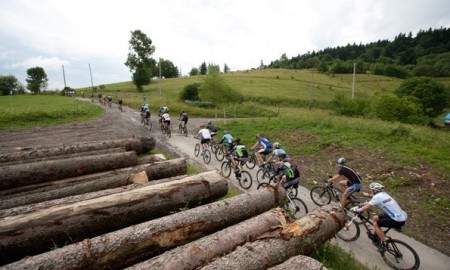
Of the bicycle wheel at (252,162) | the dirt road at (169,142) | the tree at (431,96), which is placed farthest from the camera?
the tree at (431,96)

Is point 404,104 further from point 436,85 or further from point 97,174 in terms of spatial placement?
point 97,174

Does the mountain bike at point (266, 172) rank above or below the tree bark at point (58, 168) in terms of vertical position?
below

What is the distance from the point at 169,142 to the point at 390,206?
15.1m

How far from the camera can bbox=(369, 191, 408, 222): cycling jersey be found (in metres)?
6.17

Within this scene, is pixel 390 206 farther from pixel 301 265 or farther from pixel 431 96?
pixel 431 96

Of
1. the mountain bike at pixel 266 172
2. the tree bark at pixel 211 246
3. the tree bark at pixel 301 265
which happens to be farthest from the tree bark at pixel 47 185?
the tree bark at pixel 301 265

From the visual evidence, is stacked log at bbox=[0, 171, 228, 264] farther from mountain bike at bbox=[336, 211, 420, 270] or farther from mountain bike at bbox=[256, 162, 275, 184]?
mountain bike at bbox=[336, 211, 420, 270]

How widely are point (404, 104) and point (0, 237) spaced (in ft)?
134

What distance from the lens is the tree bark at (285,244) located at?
163 inches

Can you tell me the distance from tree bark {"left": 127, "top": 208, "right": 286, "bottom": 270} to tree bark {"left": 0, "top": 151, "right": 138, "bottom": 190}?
583 cm

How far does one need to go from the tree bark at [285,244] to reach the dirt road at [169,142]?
1.74 meters

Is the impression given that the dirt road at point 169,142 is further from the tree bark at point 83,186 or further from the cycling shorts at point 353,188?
the tree bark at point 83,186

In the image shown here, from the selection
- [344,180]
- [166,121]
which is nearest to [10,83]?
[166,121]

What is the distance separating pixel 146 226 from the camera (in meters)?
4.88
